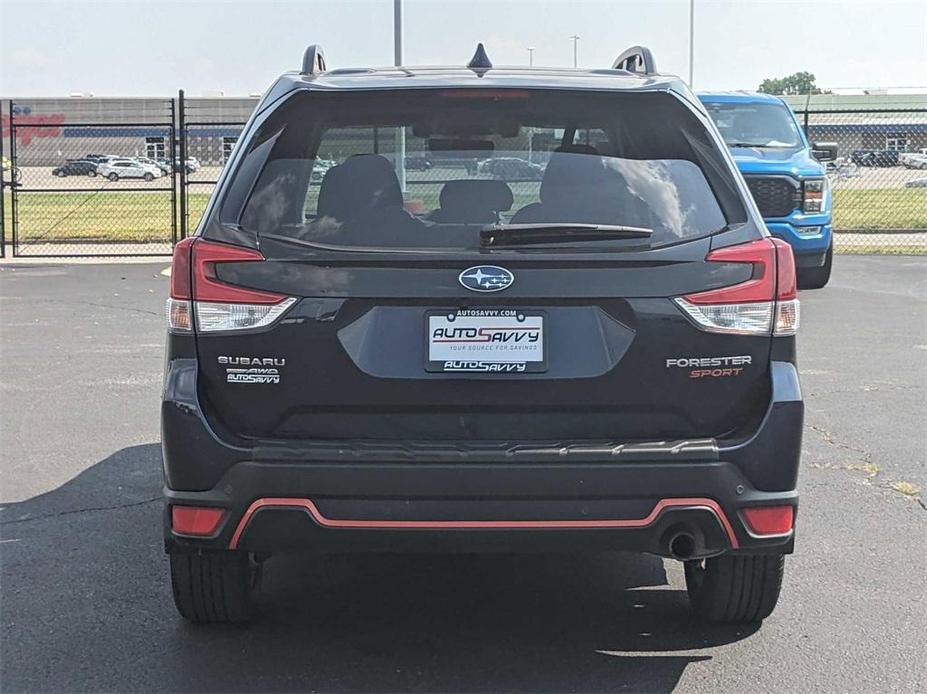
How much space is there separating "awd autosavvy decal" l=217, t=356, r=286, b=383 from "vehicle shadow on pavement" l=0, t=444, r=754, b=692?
3.19ft

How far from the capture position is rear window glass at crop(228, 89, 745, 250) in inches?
143

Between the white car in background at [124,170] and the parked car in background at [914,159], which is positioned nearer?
the white car in background at [124,170]

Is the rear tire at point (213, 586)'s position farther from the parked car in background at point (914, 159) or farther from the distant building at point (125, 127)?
the parked car in background at point (914, 159)

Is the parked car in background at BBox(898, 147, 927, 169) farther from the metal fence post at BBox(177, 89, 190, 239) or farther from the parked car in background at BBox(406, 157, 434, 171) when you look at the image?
the parked car in background at BBox(406, 157, 434, 171)

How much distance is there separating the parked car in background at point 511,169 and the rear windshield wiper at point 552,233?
0.34 meters

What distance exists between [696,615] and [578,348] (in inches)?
52.6

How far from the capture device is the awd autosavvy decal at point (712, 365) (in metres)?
3.53

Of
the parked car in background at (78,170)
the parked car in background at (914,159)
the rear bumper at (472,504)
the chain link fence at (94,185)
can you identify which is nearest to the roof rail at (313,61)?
the rear bumper at (472,504)

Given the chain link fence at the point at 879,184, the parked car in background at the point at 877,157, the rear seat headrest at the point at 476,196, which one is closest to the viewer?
the rear seat headrest at the point at 476,196

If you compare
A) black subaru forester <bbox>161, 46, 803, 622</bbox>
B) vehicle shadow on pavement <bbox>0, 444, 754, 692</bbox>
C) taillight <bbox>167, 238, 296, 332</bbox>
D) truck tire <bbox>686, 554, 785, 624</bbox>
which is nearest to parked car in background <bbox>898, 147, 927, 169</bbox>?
vehicle shadow on pavement <bbox>0, 444, 754, 692</bbox>

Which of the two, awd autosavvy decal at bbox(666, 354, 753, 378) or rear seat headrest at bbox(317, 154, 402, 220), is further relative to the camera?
rear seat headrest at bbox(317, 154, 402, 220)

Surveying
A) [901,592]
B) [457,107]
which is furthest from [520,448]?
[901,592]

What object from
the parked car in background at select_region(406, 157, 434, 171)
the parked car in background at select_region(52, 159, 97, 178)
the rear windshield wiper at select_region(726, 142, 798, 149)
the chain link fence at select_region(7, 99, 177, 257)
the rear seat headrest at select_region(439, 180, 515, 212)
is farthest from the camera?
the parked car in background at select_region(52, 159, 97, 178)

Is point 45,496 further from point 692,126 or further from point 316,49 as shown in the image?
point 692,126
